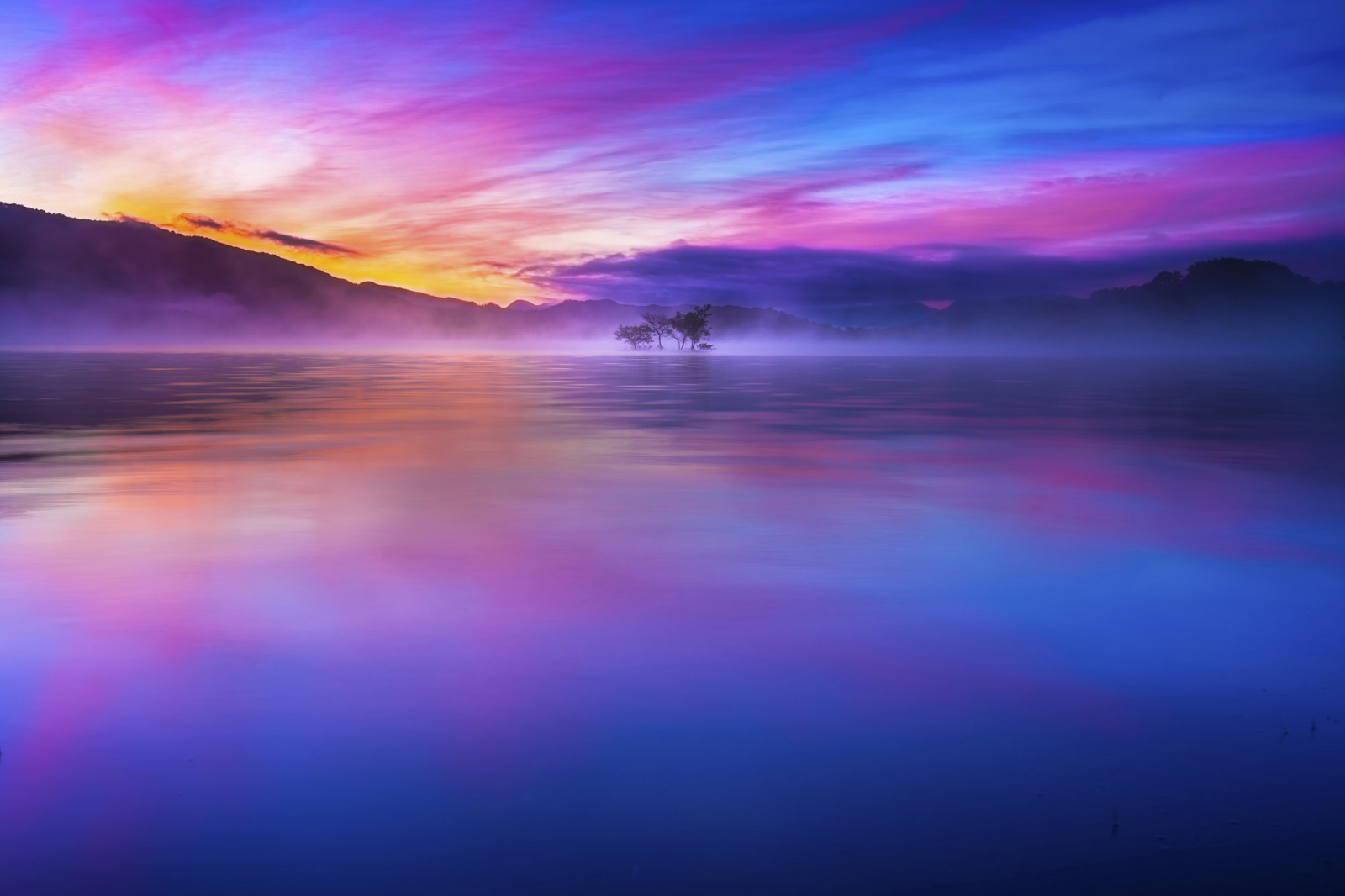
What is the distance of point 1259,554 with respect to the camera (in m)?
12.5

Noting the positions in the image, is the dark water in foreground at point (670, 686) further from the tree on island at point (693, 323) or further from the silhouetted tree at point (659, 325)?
the silhouetted tree at point (659, 325)

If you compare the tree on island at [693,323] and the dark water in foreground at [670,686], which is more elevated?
the tree on island at [693,323]

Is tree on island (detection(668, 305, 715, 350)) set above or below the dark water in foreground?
above

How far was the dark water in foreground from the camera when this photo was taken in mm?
5168

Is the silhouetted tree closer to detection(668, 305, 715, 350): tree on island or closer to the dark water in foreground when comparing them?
detection(668, 305, 715, 350): tree on island

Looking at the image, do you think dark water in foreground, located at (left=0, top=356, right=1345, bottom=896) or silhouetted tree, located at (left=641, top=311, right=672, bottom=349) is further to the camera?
silhouetted tree, located at (left=641, top=311, right=672, bottom=349)

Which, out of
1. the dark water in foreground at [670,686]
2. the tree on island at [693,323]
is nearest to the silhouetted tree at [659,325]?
the tree on island at [693,323]

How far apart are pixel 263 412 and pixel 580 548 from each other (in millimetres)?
26175

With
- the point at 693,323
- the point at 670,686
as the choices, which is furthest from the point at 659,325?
the point at 670,686

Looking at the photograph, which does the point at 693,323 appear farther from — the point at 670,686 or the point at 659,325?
the point at 670,686

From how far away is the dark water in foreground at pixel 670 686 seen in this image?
5.17m

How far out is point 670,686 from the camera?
24.6ft

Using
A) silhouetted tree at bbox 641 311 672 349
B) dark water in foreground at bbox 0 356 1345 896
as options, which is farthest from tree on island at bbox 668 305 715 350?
dark water in foreground at bbox 0 356 1345 896

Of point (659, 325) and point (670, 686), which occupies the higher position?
point (659, 325)
